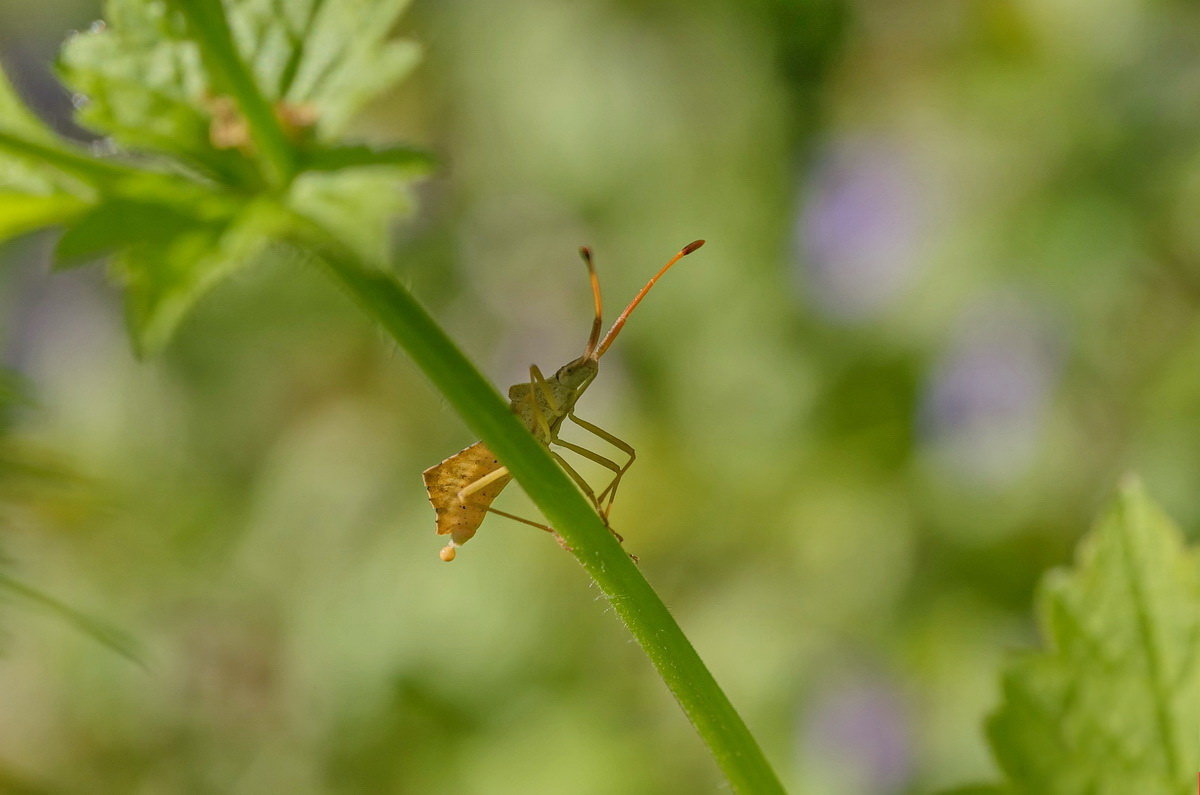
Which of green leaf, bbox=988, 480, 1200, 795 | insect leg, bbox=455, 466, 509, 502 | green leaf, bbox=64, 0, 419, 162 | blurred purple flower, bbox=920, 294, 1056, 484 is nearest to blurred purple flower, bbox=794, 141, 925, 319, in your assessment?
blurred purple flower, bbox=920, 294, 1056, 484

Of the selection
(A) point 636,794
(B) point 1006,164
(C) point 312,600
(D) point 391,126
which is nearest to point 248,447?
(C) point 312,600

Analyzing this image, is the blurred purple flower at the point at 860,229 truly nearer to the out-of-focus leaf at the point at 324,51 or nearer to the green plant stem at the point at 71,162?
the out-of-focus leaf at the point at 324,51

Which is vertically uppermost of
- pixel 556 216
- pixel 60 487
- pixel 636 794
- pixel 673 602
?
pixel 556 216

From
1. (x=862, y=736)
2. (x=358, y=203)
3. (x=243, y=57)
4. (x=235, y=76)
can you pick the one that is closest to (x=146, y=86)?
(x=243, y=57)

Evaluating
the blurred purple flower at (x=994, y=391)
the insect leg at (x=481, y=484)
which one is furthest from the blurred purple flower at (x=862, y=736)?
the insect leg at (x=481, y=484)

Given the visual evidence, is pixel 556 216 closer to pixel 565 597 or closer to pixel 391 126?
pixel 391 126

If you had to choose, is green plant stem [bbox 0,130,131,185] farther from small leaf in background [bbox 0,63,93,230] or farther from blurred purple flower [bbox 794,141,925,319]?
blurred purple flower [bbox 794,141,925,319]

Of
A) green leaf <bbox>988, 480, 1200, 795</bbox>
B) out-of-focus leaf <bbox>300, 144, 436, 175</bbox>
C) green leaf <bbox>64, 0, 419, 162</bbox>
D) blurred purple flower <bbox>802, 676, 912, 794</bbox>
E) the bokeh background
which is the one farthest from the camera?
the bokeh background
